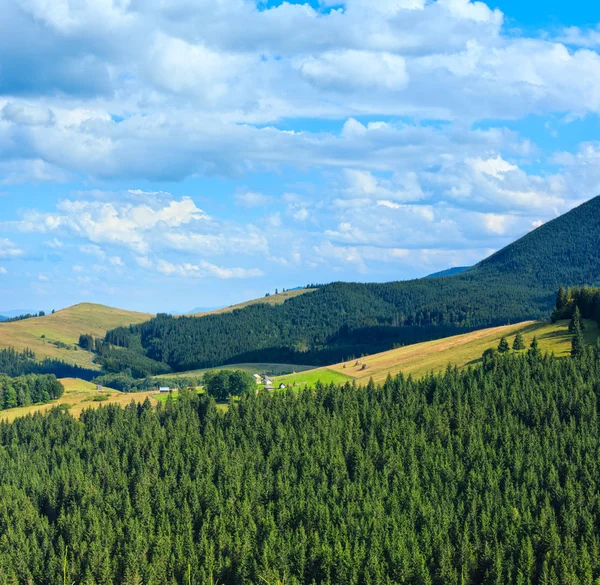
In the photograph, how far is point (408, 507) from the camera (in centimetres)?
13450

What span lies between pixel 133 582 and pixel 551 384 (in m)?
119

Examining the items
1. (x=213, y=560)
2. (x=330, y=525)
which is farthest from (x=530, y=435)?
(x=213, y=560)

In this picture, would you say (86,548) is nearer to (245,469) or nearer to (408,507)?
(245,469)

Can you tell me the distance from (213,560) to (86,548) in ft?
82.5

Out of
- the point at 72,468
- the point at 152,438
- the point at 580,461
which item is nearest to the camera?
the point at 580,461

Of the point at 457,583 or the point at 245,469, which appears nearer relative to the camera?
the point at 457,583

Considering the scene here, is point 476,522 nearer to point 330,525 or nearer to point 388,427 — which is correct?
point 330,525

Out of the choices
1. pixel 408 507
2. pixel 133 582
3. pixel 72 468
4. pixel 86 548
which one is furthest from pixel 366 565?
pixel 72 468

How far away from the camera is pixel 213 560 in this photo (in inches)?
4783

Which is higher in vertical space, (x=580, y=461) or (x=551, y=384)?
(x=551, y=384)

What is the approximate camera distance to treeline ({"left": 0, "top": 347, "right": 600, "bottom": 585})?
116 meters

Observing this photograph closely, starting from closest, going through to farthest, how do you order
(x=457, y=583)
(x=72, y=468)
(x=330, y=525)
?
(x=457, y=583)
(x=330, y=525)
(x=72, y=468)

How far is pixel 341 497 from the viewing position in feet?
471

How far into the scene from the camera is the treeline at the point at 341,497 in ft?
380
